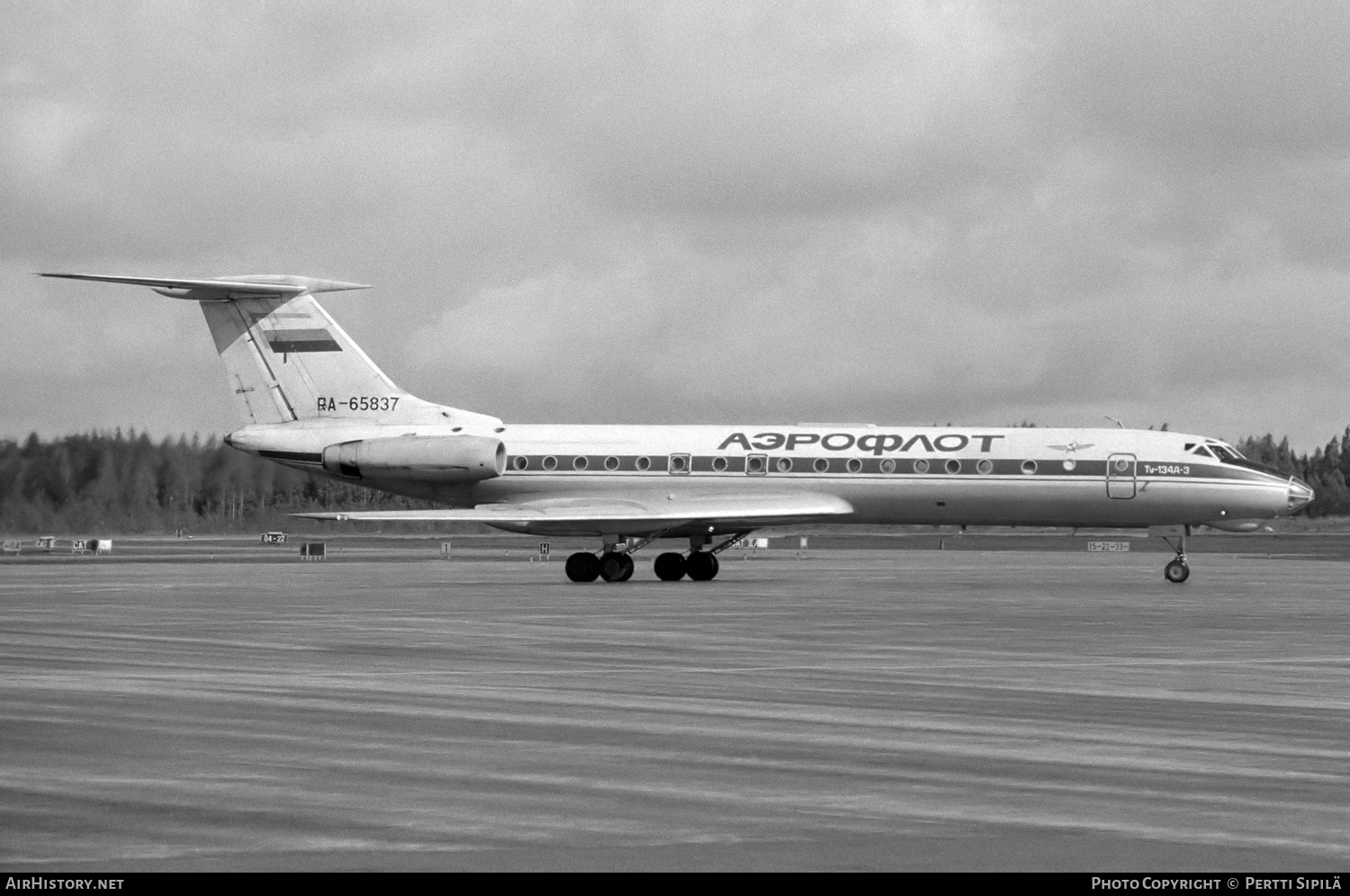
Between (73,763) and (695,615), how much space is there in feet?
50.6

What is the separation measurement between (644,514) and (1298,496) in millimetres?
14113

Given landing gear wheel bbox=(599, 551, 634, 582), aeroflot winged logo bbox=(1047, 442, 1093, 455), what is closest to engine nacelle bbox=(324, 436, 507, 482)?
landing gear wheel bbox=(599, 551, 634, 582)

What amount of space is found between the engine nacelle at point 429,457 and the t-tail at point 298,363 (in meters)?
1.58

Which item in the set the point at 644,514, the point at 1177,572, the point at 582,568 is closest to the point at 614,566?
the point at 582,568

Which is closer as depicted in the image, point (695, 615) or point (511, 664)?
point (511, 664)

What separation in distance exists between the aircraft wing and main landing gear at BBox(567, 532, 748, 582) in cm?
55

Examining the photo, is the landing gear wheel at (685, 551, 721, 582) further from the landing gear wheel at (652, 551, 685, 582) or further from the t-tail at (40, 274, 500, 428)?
the t-tail at (40, 274, 500, 428)

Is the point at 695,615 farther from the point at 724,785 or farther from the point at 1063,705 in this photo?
the point at 724,785

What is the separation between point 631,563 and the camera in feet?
123

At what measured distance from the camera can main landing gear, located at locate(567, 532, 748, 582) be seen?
120 ft

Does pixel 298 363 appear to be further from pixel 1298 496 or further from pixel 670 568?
pixel 1298 496

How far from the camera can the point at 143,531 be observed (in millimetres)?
51938

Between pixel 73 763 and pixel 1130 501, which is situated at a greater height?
pixel 1130 501
